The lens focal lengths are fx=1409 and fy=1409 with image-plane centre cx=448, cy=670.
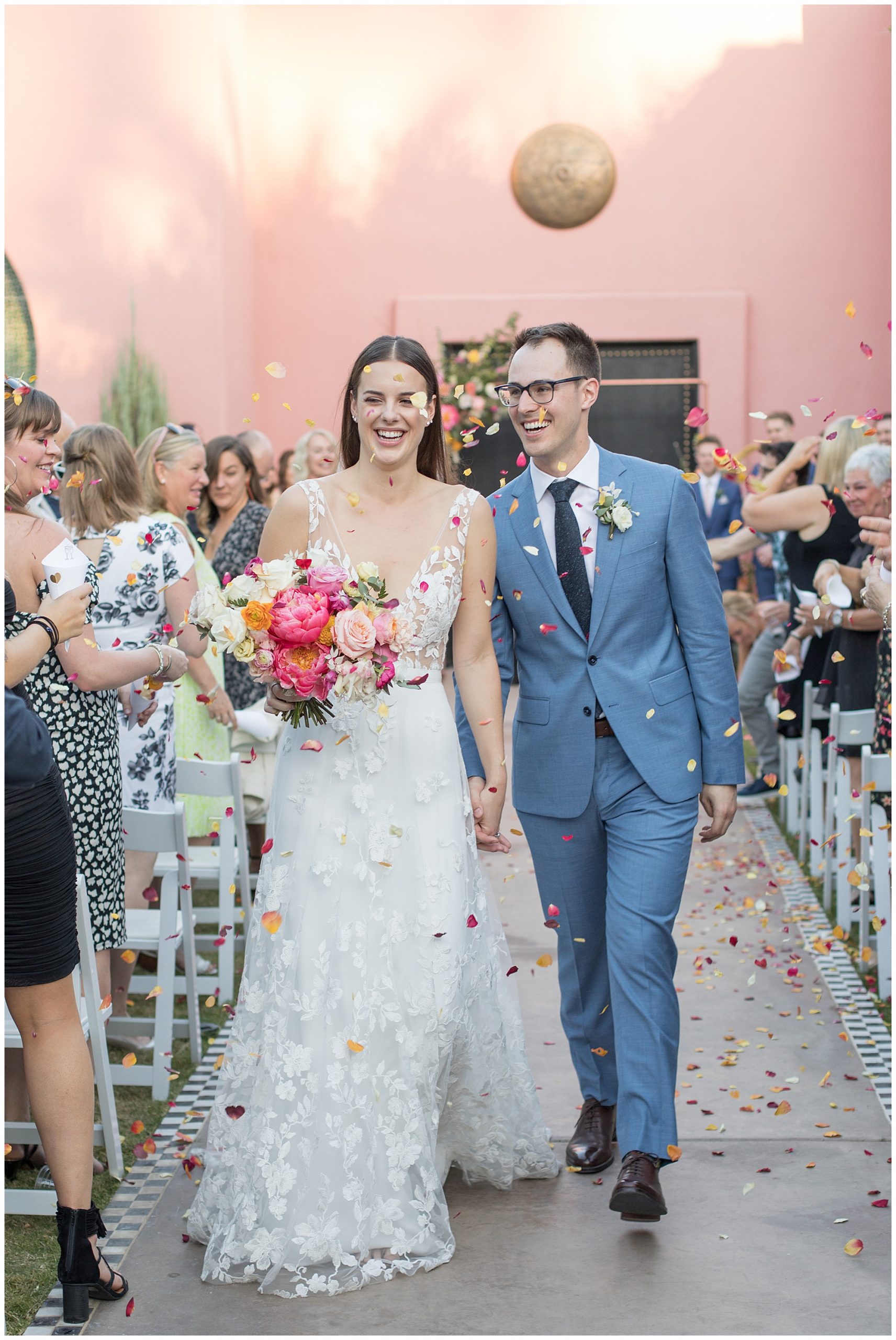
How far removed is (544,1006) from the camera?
5258 millimetres

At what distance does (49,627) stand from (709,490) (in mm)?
9699

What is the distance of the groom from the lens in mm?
3484

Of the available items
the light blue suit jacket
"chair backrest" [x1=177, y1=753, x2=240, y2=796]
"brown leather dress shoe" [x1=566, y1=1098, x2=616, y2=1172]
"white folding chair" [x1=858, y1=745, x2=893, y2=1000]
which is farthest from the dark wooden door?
"brown leather dress shoe" [x1=566, y1=1098, x2=616, y2=1172]

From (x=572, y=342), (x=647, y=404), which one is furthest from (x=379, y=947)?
(x=647, y=404)

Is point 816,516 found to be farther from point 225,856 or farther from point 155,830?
point 155,830

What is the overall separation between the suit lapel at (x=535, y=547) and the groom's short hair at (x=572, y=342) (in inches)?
12.2

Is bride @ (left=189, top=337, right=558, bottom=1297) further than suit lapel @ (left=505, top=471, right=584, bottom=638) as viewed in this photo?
No

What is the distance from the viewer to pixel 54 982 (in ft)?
9.57

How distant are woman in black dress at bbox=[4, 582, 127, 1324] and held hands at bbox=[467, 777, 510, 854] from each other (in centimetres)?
101

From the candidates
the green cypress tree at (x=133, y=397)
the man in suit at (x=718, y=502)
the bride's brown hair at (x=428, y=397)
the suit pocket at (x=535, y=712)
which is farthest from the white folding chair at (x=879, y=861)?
the green cypress tree at (x=133, y=397)

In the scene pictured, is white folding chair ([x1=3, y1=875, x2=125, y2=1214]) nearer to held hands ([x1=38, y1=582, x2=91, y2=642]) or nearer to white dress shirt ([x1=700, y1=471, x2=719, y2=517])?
held hands ([x1=38, y1=582, x2=91, y2=642])

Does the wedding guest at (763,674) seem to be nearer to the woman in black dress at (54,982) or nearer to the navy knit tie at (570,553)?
the navy knit tie at (570,553)

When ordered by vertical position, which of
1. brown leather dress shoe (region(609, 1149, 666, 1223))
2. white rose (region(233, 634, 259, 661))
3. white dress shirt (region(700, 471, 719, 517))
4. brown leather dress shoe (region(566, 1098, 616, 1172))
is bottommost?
brown leather dress shoe (region(566, 1098, 616, 1172))

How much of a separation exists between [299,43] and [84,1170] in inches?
526
